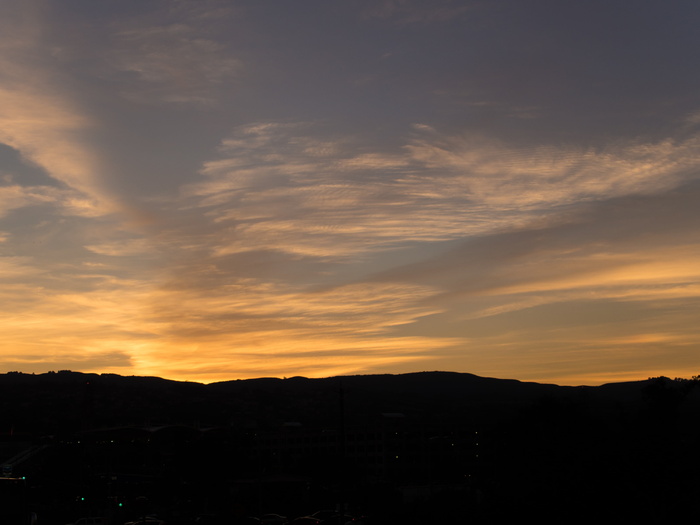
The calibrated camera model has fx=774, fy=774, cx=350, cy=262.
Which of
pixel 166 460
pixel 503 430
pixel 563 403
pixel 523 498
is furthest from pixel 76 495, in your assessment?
pixel 523 498

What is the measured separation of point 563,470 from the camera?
22.2 m

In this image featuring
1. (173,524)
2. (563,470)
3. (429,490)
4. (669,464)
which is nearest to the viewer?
(669,464)

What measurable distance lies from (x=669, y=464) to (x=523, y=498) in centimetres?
476

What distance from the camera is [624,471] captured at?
2034 centimetres

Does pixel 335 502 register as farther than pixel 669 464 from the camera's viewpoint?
Yes

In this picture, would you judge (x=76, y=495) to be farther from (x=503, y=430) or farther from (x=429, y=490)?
(x=503, y=430)

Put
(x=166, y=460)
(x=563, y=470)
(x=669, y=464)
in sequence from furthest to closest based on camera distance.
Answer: (x=166, y=460) → (x=563, y=470) → (x=669, y=464)

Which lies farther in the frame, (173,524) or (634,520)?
(173,524)

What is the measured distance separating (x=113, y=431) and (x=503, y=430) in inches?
3033

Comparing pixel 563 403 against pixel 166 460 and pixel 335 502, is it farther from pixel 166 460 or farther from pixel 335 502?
pixel 166 460

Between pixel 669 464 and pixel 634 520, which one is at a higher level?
pixel 669 464

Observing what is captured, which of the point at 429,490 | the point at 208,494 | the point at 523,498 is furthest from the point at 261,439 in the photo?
the point at 523,498

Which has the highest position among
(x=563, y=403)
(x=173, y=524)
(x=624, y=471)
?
(x=563, y=403)

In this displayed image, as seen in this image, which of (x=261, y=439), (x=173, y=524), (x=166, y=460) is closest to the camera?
(x=173, y=524)
